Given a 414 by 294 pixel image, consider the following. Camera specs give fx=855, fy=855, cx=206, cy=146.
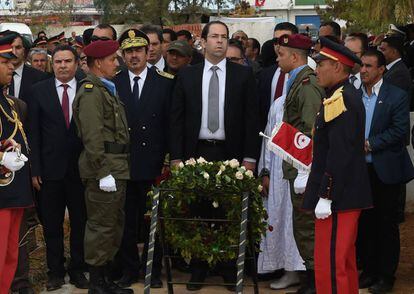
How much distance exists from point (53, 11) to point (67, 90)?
104ft

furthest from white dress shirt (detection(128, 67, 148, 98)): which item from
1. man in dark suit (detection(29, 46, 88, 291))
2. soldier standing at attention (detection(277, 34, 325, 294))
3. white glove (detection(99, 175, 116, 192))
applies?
soldier standing at attention (detection(277, 34, 325, 294))

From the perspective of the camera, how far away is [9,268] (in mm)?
6715

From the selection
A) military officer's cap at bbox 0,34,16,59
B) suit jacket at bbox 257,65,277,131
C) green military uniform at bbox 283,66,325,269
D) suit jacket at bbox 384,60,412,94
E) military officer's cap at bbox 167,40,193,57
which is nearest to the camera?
military officer's cap at bbox 0,34,16,59

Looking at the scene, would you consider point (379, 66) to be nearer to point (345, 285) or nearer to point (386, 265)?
point (386, 265)

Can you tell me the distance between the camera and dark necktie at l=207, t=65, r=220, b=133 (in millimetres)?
7785

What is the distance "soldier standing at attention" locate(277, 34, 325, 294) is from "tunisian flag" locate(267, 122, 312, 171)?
1.02 ft

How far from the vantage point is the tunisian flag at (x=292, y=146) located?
6.52m

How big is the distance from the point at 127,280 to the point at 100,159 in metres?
1.38

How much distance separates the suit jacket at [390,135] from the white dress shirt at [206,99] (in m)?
1.35

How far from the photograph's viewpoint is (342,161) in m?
5.85

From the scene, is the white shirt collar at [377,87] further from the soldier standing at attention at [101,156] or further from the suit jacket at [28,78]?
the suit jacket at [28,78]

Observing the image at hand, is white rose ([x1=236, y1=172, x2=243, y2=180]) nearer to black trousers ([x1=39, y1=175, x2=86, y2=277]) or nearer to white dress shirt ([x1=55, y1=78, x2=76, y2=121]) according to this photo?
black trousers ([x1=39, y1=175, x2=86, y2=277])

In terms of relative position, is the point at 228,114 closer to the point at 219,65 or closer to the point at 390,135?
the point at 219,65

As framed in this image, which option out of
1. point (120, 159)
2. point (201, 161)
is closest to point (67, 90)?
point (120, 159)
